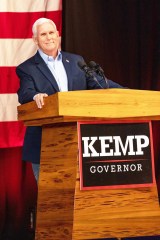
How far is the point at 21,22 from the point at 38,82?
1.13 m

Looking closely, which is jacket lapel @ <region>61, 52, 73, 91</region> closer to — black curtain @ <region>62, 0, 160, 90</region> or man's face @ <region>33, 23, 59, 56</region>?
man's face @ <region>33, 23, 59, 56</region>

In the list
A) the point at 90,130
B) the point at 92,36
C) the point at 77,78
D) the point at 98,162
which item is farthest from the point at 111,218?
the point at 92,36

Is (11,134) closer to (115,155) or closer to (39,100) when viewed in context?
(39,100)

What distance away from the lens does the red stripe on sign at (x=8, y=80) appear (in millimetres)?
3635

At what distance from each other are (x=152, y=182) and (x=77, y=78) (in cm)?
75

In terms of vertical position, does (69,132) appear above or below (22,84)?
below

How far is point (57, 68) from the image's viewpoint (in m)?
2.79

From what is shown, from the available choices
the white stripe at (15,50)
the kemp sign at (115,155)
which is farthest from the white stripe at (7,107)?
the kemp sign at (115,155)

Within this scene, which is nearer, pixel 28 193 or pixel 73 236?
pixel 73 236

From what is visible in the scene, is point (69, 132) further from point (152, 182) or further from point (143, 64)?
point (143, 64)

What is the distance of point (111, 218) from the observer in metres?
2.27

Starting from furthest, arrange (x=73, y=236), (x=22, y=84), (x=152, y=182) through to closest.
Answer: (x=22, y=84), (x=152, y=182), (x=73, y=236)

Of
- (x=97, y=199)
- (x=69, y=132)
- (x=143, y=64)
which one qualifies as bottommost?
(x=97, y=199)

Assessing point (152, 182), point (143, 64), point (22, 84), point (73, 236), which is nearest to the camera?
point (73, 236)
